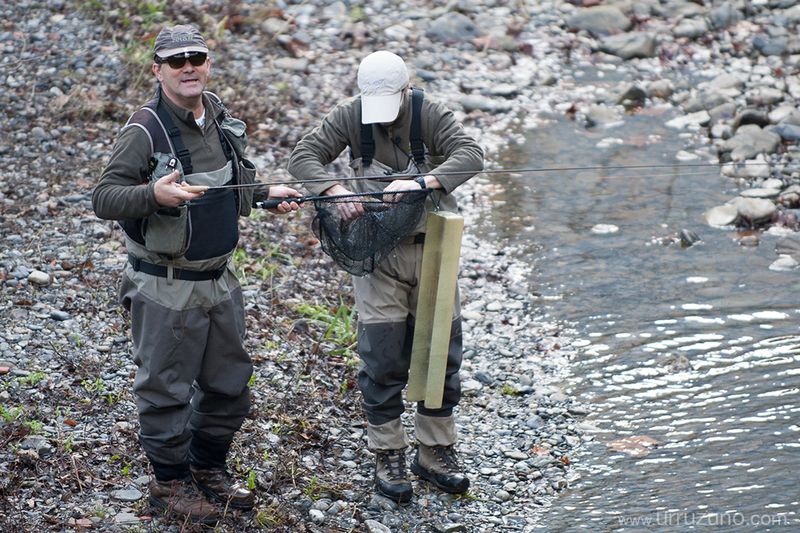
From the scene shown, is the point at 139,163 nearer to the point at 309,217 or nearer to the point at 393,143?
the point at 393,143

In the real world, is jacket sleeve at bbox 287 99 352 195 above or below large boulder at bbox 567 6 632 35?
below

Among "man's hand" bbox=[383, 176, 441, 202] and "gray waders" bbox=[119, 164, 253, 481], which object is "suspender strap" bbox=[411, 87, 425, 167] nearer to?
"man's hand" bbox=[383, 176, 441, 202]

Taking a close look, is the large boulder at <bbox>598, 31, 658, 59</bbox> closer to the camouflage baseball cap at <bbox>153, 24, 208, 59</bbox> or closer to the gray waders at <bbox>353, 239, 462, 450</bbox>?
the gray waders at <bbox>353, 239, 462, 450</bbox>

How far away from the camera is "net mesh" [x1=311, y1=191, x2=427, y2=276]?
494 cm

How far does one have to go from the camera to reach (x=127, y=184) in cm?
420

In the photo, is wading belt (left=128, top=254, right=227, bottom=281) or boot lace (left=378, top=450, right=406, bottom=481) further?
boot lace (left=378, top=450, right=406, bottom=481)

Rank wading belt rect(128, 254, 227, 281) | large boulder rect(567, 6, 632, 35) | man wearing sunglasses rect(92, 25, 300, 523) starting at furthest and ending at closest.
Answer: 1. large boulder rect(567, 6, 632, 35)
2. wading belt rect(128, 254, 227, 281)
3. man wearing sunglasses rect(92, 25, 300, 523)

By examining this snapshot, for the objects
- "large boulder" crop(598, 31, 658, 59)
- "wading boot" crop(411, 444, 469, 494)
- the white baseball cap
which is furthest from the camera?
"large boulder" crop(598, 31, 658, 59)

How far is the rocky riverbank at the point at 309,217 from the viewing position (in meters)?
5.22

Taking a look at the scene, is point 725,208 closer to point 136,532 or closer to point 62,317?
point 62,317

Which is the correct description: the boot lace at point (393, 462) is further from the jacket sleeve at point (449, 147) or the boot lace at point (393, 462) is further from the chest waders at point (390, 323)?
the jacket sleeve at point (449, 147)

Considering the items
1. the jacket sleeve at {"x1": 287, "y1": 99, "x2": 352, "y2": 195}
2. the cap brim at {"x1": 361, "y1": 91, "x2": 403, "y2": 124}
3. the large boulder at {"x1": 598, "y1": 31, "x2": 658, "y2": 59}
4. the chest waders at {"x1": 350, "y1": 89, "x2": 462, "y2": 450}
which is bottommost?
the chest waders at {"x1": 350, "y1": 89, "x2": 462, "y2": 450}

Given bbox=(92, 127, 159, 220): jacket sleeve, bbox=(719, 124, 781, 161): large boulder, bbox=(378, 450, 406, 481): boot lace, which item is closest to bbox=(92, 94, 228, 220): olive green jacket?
bbox=(92, 127, 159, 220): jacket sleeve

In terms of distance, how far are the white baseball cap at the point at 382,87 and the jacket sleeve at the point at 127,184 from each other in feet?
3.71
